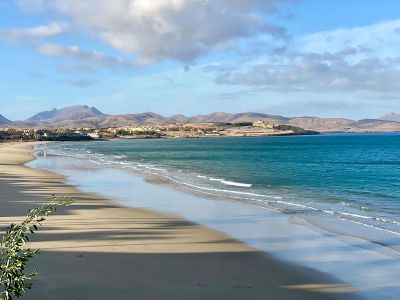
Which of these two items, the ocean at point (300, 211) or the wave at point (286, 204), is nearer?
the ocean at point (300, 211)

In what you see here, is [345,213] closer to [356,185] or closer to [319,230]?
[319,230]

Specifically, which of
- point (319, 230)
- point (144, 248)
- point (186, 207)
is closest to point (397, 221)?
point (319, 230)

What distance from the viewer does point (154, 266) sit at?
1195 centimetres

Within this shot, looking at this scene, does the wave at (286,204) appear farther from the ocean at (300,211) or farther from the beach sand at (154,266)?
the beach sand at (154,266)

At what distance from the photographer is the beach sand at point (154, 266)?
32.8ft

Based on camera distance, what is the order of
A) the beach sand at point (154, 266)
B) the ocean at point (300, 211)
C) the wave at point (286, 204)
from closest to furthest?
the beach sand at point (154, 266)
the ocean at point (300, 211)
the wave at point (286, 204)

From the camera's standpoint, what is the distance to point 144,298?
9.51 m

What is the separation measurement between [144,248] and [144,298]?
4.39 metres

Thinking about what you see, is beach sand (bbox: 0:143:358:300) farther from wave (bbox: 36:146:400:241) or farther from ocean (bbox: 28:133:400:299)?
wave (bbox: 36:146:400:241)

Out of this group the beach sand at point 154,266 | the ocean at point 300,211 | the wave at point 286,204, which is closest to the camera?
the beach sand at point 154,266

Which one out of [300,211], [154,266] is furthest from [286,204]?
[154,266]

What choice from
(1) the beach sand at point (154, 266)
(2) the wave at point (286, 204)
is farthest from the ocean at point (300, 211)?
(1) the beach sand at point (154, 266)

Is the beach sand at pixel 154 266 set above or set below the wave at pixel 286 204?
above

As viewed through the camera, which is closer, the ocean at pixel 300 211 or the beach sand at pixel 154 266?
the beach sand at pixel 154 266
